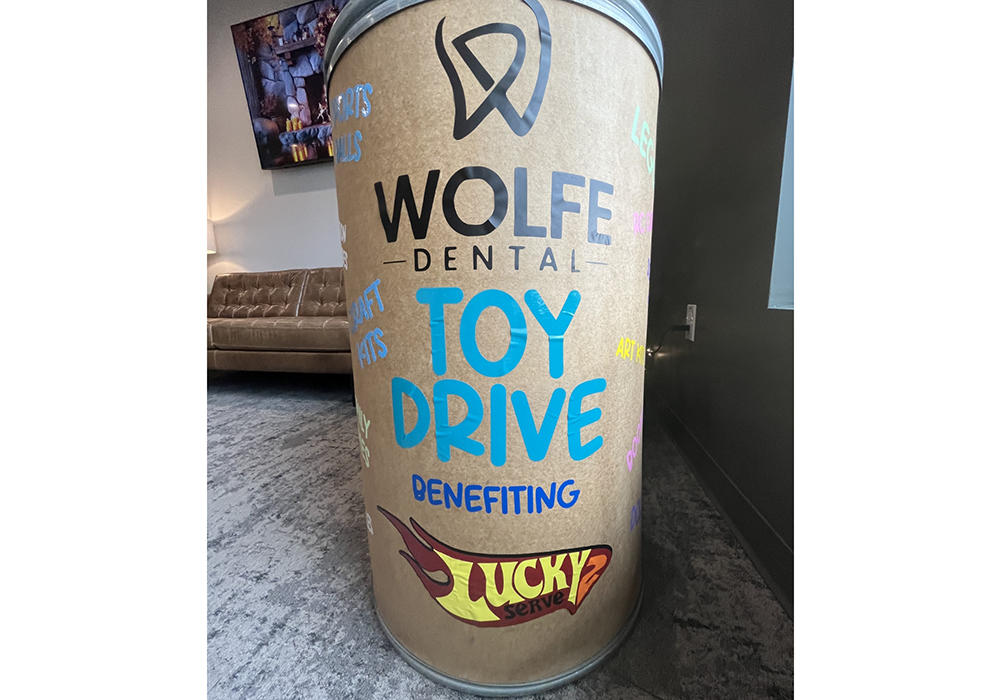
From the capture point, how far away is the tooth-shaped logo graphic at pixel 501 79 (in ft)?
1.66

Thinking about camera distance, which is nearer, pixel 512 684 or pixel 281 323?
pixel 512 684

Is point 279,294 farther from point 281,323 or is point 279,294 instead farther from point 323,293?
point 281,323

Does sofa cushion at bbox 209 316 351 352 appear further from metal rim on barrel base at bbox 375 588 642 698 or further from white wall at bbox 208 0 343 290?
metal rim on barrel base at bbox 375 588 642 698

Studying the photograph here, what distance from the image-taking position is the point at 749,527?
41.0 inches

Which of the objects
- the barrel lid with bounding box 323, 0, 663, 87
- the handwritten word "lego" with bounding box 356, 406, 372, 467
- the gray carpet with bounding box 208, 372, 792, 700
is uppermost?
the barrel lid with bounding box 323, 0, 663, 87

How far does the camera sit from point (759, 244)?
3.51 feet

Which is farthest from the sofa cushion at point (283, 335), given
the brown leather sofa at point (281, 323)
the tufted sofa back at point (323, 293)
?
the tufted sofa back at point (323, 293)

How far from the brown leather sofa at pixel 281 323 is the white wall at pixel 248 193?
7.9 inches

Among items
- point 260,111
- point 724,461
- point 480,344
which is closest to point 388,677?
point 480,344

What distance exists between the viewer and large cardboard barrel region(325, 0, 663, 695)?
527 millimetres

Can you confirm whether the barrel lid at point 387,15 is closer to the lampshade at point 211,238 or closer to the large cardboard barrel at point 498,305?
the large cardboard barrel at point 498,305

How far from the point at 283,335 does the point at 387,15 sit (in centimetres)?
244

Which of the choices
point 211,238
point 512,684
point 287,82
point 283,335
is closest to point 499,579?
point 512,684

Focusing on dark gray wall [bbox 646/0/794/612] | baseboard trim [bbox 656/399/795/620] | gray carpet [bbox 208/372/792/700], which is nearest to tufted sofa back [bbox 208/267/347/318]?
gray carpet [bbox 208/372/792/700]
